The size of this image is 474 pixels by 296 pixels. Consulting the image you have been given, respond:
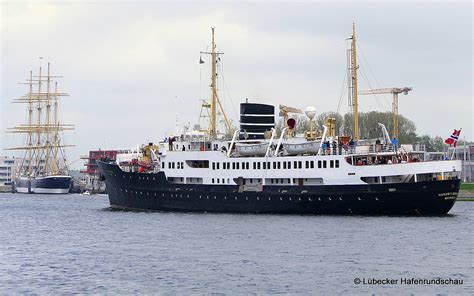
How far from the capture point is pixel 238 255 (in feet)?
132

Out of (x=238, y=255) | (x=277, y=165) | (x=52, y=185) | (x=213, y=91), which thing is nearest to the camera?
(x=238, y=255)

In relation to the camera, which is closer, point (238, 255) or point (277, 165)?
point (238, 255)

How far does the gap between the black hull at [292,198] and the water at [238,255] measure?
1428mm

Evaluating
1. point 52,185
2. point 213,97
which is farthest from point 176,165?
point 52,185

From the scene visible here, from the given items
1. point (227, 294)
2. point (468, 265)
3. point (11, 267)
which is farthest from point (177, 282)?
point (468, 265)

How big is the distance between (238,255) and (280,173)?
21472 mm

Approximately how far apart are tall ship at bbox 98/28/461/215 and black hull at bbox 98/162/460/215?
0.23ft

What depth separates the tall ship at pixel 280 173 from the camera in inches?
2249

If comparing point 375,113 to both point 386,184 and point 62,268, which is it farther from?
point 62,268

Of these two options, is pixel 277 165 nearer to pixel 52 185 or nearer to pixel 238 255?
pixel 238 255

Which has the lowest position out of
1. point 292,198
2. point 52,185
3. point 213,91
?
point 52,185

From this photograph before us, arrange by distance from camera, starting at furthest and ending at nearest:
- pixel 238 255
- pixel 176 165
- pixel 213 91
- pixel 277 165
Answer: pixel 213 91 → pixel 176 165 → pixel 277 165 → pixel 238 255

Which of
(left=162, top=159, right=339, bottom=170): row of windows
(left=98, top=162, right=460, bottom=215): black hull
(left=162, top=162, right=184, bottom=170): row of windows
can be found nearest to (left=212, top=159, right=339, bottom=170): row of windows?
(left=162, top=159, right=339, bottom=170): row of windows

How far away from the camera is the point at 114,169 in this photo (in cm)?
7200
